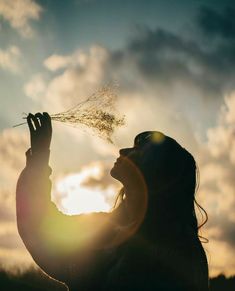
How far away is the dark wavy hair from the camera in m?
5.01

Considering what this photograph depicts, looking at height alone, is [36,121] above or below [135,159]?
above

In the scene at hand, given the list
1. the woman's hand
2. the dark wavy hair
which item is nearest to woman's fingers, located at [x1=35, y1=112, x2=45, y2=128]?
the woman's hand

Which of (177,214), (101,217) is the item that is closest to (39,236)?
(101,217)

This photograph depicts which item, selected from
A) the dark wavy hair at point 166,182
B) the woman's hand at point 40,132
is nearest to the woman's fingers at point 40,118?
the woman's hand at point 40,132

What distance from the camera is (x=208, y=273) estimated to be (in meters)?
5.12

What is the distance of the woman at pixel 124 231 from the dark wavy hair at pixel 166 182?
0.01 meters

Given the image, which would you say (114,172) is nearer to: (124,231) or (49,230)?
(124,231)

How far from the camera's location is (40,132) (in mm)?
5105

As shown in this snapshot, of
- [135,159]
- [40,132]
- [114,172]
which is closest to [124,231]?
[114,172]

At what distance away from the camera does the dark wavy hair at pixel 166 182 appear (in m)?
5.01

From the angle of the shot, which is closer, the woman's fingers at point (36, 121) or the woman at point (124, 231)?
Answer: the woman at point (124, 231)

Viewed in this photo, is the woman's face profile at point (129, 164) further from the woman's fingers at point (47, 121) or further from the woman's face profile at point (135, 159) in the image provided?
the woman's fingers at point (47, 121)

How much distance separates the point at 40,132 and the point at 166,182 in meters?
1.60

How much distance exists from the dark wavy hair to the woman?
0.5 inches
